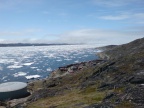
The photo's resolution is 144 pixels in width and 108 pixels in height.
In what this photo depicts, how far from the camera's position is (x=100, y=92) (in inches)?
2473

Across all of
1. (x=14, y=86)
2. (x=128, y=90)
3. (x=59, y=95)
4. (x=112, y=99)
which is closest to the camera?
(x=112, y=99)

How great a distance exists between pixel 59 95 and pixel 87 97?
1384 centimetres

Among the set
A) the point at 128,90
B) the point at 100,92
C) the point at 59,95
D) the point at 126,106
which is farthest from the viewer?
the point at 59,95

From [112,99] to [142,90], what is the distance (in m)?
6.60

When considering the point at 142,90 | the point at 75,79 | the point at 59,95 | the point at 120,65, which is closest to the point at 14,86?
the point at 75,79

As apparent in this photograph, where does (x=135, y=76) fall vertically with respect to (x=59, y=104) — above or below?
above

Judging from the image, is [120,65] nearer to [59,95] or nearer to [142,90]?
[59,95]

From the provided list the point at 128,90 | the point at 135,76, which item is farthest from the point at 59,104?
the point at 135,76

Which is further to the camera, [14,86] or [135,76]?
[14,86]

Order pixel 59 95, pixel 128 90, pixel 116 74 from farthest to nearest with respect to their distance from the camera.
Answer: pixel 116 74
pixel 59 95
pixel 128 90

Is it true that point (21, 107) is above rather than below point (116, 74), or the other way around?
below

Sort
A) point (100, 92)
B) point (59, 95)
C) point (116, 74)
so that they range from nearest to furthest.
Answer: point (100, 92) → point (59, 95) → point (116, 74)

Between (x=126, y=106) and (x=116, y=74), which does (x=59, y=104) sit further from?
(x=116, y=74)

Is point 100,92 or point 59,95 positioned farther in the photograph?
point 59,95
